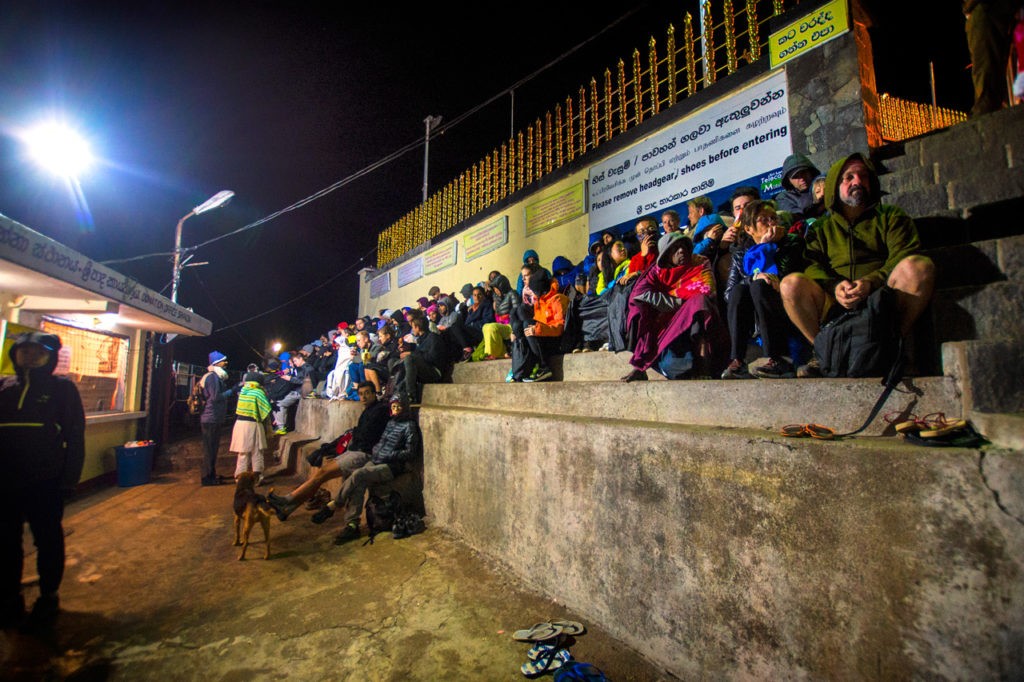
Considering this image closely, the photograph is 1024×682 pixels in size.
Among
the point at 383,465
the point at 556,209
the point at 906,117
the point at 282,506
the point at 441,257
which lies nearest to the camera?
the point at 383,465

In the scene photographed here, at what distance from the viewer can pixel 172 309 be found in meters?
8.77

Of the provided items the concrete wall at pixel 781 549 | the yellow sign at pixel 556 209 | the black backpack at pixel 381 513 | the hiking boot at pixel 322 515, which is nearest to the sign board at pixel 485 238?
Answer: the yellow sign at pixel 556 209

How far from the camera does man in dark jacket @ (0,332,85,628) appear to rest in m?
3.23

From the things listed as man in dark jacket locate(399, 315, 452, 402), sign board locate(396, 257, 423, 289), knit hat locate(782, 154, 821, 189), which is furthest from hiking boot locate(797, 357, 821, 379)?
sign board locate(396, 257, 423, 289)

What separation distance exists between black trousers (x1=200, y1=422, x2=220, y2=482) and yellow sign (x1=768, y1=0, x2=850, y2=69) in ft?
34.8

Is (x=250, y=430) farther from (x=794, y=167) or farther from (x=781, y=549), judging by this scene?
(x=794, y=167)

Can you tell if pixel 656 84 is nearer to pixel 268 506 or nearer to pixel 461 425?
pixel 461 425

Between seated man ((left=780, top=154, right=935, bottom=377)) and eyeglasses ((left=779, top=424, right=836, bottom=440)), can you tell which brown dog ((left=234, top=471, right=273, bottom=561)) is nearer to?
eyeglasses ((left=779, top=424, right=836, bottom=440))

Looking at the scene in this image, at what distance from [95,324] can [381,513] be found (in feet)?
24.2

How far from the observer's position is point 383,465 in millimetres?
5078

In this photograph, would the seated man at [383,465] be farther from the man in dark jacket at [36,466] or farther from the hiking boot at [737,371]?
the hiking boot at [737,371]

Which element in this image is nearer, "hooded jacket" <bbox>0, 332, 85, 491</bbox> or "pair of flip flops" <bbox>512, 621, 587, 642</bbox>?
"pair of flip flops" <bbox>512, 621, 587, 642</bbox>

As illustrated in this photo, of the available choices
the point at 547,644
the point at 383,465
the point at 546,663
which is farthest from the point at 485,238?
the point at 546,663

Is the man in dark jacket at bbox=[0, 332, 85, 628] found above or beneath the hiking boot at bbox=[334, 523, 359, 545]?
above
